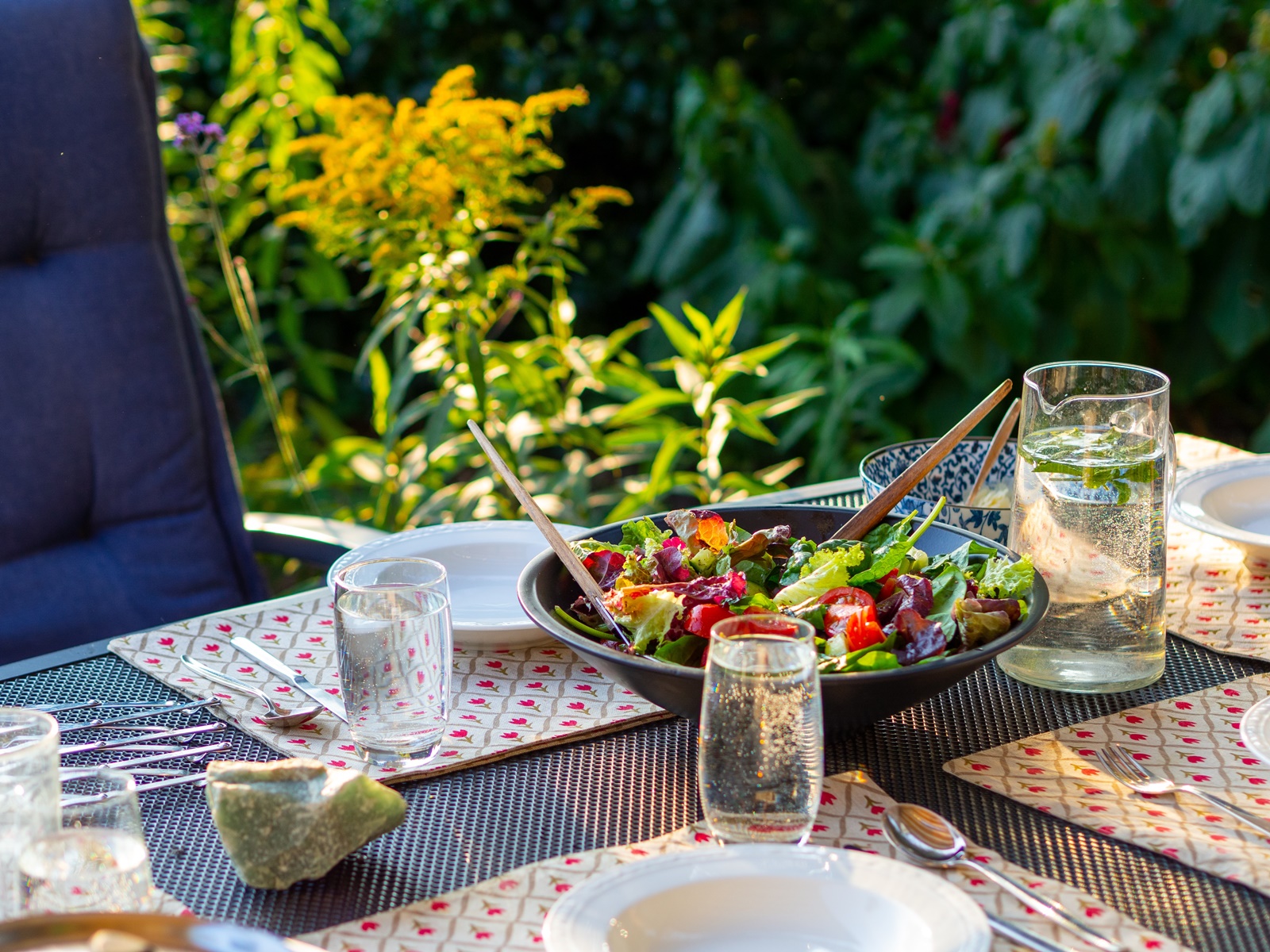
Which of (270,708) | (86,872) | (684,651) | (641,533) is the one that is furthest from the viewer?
(641,533)

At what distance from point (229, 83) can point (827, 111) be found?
5.88ft

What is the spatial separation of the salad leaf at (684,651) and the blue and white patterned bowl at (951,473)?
32cm

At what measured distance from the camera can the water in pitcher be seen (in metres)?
0.95

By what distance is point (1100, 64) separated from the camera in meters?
Answer: 3.25

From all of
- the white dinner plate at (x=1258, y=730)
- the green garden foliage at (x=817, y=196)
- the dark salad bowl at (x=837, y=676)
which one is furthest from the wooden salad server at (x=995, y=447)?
the green garden foliage at (x=817, y=196)

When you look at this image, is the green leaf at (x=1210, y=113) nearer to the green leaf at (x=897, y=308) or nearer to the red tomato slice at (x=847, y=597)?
the green leaf at (x=897, y=308)

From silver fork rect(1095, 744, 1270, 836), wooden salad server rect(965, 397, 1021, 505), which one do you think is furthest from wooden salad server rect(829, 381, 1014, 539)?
silver fork rect(1095, 744, 1270, 836)

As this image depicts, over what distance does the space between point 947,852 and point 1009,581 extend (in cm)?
22

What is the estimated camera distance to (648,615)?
884mm

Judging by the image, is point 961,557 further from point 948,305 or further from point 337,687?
point 948,305

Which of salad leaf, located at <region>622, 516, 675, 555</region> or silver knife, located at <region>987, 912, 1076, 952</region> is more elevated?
salad leaf, located at <region>622, 516, 675, 555</region>

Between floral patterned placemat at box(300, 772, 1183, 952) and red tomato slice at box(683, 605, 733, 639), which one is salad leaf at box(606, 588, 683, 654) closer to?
red tomato slice at box(683, 605, 733, 639)

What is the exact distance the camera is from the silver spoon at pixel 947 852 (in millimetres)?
692

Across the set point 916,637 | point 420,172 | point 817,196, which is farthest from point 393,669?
Result: point 817,196
